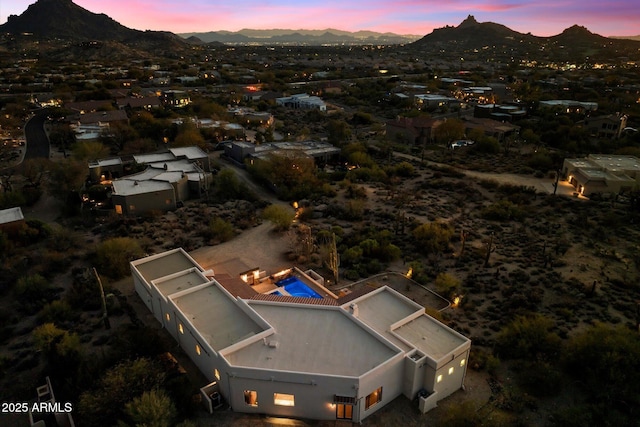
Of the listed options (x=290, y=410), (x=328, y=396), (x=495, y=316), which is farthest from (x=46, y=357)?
(x=495, y=316)

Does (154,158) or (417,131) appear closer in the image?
(154,158)

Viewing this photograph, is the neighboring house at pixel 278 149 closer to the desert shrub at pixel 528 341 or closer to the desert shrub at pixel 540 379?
the desert shrub at pixel 528 341

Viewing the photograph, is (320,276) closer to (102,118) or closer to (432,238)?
(432,238)

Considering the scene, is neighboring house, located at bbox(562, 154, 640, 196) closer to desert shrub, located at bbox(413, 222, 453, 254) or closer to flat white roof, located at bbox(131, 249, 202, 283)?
desert shrub, located at bbox(413, 222, 453, 254)

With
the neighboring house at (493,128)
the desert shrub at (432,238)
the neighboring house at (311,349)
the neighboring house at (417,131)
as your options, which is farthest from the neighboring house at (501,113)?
the neighboring house at (311,349)

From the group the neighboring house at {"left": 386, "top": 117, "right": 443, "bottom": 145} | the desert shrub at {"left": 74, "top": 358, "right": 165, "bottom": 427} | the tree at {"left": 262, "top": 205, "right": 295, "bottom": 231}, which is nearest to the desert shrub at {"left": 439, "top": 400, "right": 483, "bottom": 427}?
the desert shrub at {"left": 74, "top": 358, "right": 165, "bottom": 427}

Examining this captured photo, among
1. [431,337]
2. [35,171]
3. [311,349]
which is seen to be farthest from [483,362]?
[35,171]
